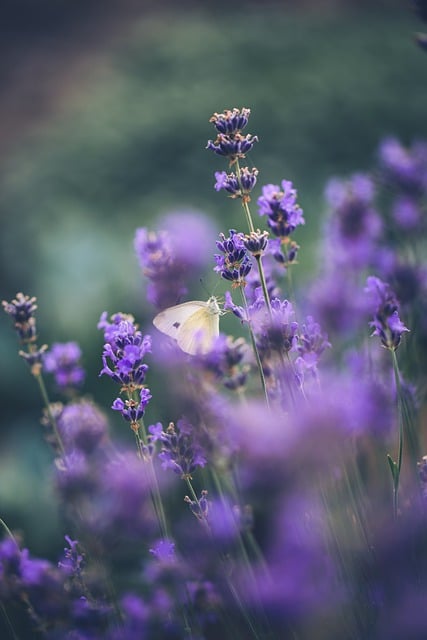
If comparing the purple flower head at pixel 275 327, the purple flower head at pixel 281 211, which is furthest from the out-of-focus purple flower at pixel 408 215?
the purple flower head at pixel 275 327

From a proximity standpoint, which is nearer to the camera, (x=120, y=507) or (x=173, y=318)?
(x=120, y=507)

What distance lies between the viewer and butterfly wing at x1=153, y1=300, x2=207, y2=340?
57.6 inches

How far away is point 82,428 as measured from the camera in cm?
138

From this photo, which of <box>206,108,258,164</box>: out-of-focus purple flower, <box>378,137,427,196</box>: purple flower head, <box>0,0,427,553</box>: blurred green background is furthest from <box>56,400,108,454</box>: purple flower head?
<box>0,0,427,553</box>: blurred green background

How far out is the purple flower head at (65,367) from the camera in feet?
5.31

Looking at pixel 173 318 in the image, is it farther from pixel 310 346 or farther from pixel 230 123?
pixel 230 123

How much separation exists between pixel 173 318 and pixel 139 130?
179 inches

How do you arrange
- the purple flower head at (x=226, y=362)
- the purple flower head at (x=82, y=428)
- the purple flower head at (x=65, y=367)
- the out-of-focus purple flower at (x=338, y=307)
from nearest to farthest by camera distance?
the purple flower head at (x=226, y=362) → the purple flower head at (x=82, y=428) → the purple flower head at (x=65, y=367) → the out-of-focus purple flower at (x=338, y=307)

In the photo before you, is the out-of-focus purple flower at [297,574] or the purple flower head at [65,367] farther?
the purple flower head at [65,367]

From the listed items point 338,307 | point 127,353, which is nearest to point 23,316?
point 127,353

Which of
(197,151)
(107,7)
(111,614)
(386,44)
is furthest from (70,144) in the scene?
(111,614)

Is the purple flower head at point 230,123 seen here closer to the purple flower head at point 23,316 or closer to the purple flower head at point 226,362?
the purple flower head at point 226,362

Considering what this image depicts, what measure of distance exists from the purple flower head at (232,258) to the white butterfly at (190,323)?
0.41 feet

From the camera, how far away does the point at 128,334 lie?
132 cm
